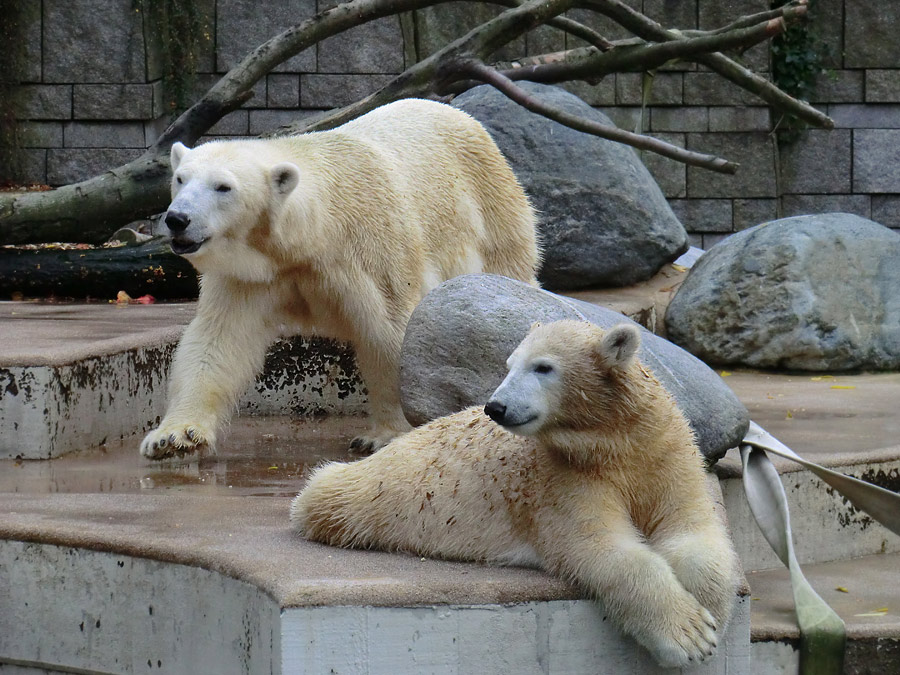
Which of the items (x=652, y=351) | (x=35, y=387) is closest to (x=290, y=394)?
(x=35, y=387)

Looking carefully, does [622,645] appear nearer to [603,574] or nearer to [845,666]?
[603,574]

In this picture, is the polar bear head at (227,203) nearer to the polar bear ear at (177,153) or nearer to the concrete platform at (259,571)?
the polar bear ear at (177,153)

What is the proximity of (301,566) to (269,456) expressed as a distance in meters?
1.70

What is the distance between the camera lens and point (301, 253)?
3.98 m

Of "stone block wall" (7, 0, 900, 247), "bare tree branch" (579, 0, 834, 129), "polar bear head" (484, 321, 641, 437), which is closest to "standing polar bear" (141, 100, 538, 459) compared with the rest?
"bare tree branch" (579, 0, 834, 129)

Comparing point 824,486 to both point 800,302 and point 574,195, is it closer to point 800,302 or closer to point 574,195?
point 800,302

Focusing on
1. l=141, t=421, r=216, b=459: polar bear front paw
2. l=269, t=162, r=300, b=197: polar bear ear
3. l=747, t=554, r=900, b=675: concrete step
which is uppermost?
l=269, t=162, r=300, b=197: polar bear ear

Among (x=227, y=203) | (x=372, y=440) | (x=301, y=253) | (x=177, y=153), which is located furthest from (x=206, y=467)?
A: (x=177, y=153)

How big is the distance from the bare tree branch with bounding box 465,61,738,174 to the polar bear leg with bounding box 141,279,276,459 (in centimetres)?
139

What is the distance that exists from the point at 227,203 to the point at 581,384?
164 centimetres

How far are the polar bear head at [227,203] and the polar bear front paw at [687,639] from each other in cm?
194

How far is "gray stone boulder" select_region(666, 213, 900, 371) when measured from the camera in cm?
618

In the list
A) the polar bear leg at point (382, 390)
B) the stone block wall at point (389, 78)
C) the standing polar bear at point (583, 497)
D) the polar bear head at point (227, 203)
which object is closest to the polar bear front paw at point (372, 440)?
the polar bear leg at point (382, 390)

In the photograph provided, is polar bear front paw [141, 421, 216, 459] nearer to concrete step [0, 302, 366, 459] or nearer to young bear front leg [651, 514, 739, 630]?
concrete step [0, 302, 366, 459]
